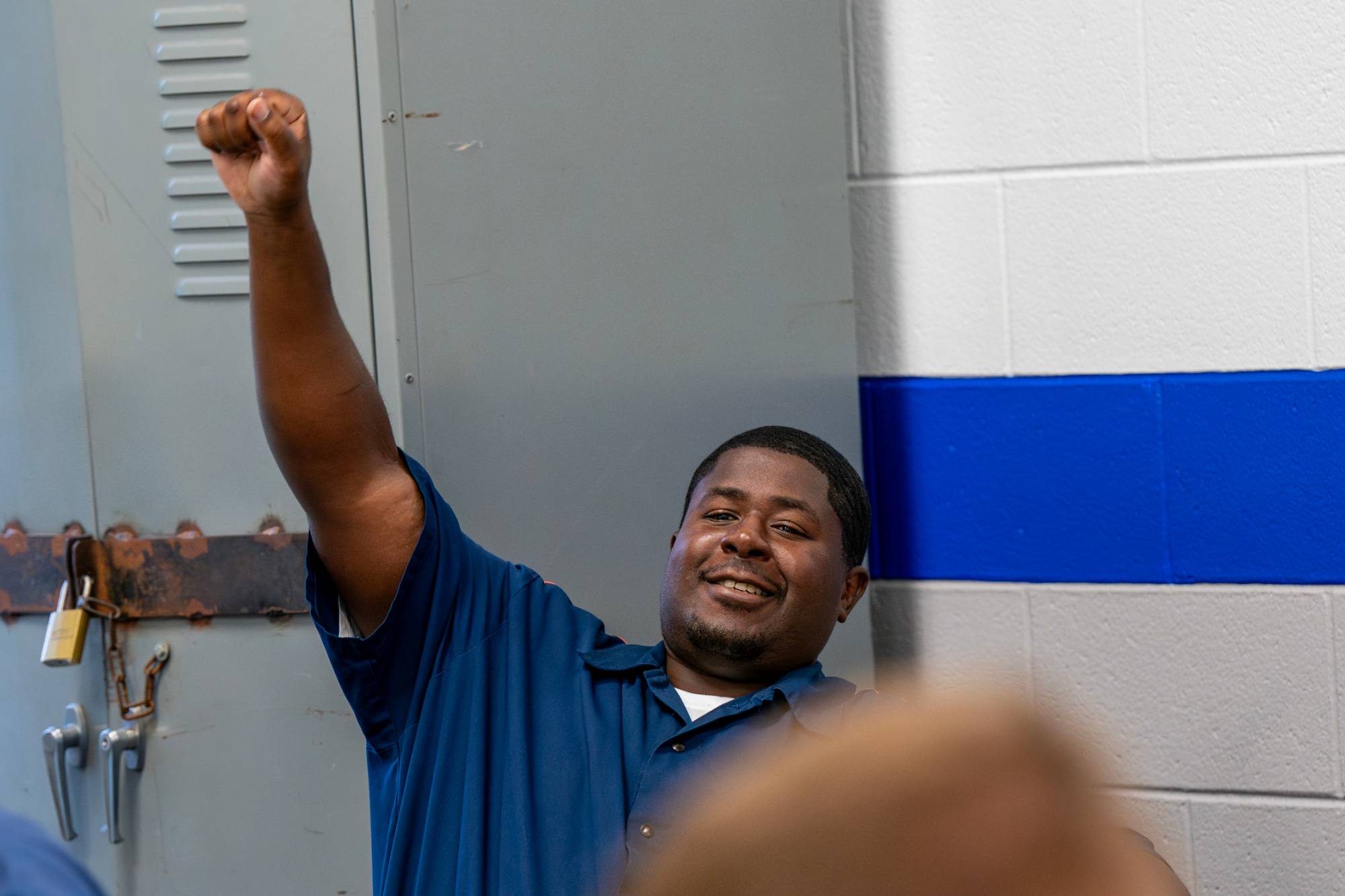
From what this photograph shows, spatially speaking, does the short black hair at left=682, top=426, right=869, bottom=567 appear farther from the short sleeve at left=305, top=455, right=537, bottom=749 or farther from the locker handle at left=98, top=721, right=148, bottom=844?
the locker handle at left=98, top=721, right=148, bottom=844

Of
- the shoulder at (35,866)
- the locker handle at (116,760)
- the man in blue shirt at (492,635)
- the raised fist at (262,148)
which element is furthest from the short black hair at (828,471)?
the shoulder at (35,866)

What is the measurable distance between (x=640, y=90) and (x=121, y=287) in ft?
2.08

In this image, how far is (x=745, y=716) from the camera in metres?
1.33

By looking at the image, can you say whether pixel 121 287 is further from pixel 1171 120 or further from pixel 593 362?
pixel 1171 120

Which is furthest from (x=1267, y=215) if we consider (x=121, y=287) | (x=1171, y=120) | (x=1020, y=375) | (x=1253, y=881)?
(x=121, y=287)

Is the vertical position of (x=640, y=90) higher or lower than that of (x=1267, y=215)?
higher

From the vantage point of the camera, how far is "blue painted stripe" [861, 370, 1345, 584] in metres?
1.61

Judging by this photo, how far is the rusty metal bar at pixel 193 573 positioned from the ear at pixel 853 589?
61 cm

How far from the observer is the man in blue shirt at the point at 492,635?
4.01ft

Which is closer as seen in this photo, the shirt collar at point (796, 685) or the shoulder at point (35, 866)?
the shoulder at point (35, 866)

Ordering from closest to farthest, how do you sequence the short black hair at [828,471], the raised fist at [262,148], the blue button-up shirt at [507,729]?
the raised fist at [262,148], the blue button-up shirt at [507,729], the short black hair at [828,471]

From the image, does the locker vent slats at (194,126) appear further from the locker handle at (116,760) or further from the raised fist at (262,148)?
the locker handle at (116,760)

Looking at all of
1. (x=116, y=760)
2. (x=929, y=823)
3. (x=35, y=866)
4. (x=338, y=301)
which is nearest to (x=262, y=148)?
(x=338, y=301)

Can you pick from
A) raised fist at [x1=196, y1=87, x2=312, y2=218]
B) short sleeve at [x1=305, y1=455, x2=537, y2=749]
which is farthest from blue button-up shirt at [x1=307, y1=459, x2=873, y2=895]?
raised fist at [x1=196, y1=87, x2=312, y2=218]
